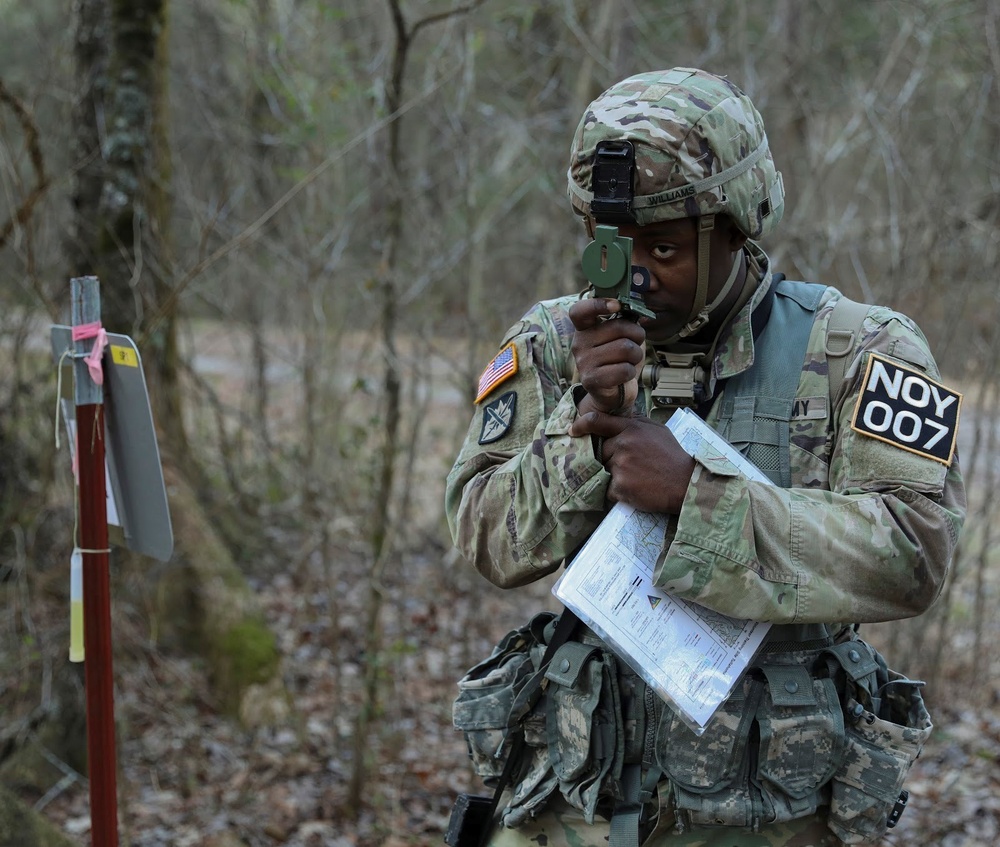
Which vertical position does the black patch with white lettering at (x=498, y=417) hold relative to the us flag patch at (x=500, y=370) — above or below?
below

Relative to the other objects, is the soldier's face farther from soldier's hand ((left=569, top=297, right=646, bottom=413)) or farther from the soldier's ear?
soldier's hand ((left=569, top=297, right=646, bottom=413))

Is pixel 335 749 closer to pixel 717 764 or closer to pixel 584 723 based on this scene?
pixel 584 723

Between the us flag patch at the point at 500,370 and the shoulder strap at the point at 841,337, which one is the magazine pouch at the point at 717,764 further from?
the us flag patch at the point at 500,370

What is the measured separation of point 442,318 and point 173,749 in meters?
3.31

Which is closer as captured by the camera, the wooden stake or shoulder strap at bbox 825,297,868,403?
shoulder strap at bbox 825,297,868,403

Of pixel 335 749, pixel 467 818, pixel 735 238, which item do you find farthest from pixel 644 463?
pixel 335 749

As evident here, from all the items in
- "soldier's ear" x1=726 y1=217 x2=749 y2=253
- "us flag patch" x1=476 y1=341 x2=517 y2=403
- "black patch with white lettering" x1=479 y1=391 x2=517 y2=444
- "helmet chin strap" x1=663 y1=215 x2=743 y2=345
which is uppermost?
"soldier's ear" x1=726 y1=217 x2=749 y2=253

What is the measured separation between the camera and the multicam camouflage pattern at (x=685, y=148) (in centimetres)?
177

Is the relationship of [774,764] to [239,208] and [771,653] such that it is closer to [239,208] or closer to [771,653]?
[771,653]

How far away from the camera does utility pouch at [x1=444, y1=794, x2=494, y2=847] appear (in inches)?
80.9

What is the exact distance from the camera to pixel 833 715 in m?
1.81

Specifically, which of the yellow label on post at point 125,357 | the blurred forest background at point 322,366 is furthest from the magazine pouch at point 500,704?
the blurred forest background at point 322,366

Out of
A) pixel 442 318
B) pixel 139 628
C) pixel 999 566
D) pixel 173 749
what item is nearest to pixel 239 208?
pixel 442 318

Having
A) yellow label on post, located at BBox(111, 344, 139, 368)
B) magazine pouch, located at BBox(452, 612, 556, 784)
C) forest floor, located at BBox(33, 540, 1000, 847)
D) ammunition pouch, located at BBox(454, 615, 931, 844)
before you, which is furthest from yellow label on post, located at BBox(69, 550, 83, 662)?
forest floor, located at BBox(33, 540, 1000, 847)
